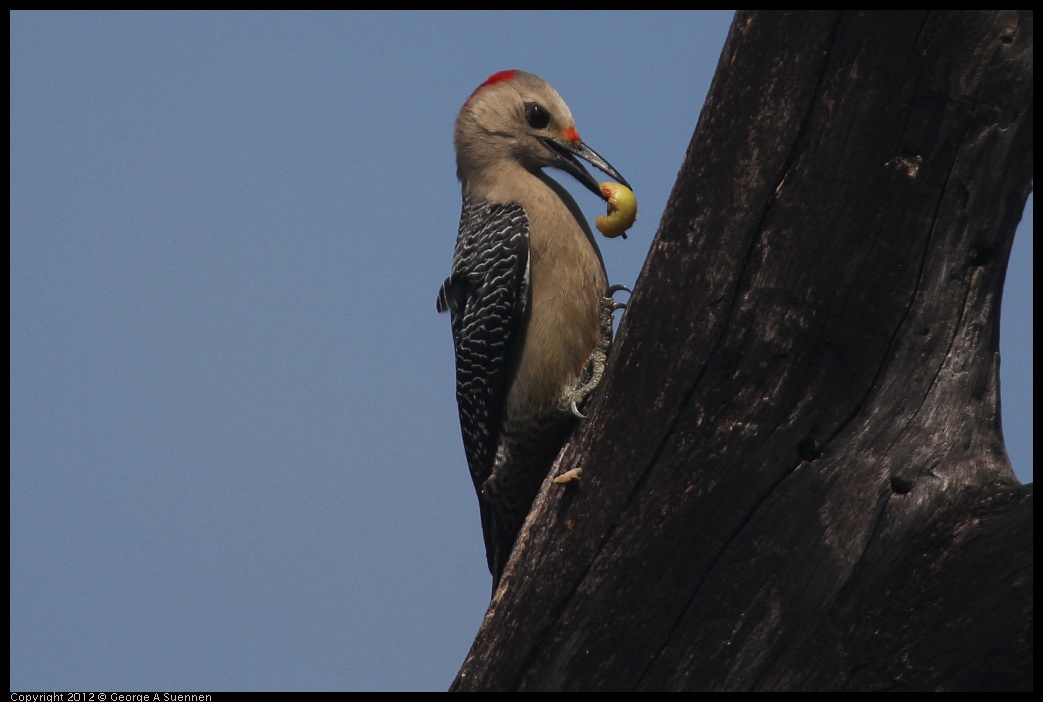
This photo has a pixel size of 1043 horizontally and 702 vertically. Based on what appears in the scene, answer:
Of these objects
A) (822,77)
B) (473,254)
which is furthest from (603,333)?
(822,77)

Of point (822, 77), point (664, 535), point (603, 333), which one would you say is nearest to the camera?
point (822, 77)

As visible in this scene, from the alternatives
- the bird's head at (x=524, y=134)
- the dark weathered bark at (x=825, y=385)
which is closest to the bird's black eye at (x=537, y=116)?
the bird's head at (x=524, y=134)

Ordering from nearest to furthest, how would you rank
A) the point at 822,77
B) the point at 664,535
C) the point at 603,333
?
the point at 822,77 → the point at 664,535 → the point at 603,333

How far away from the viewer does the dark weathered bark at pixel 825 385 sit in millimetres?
4137

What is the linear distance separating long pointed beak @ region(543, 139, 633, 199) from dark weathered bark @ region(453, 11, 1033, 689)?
2.13 m

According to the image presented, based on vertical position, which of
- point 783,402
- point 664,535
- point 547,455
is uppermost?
point 783,402

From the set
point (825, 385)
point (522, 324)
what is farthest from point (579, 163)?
point (825, 385)

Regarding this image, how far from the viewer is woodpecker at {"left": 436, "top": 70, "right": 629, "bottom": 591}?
601cm

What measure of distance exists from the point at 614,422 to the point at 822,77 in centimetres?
172

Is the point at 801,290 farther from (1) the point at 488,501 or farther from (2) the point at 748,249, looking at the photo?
(1) the point at 488,501

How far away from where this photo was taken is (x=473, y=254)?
643 centimetres

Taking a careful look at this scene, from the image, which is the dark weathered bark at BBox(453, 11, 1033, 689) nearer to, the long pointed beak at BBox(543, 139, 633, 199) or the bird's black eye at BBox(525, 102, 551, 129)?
the long pointed beak at BBox(543, 139, 633, 199)

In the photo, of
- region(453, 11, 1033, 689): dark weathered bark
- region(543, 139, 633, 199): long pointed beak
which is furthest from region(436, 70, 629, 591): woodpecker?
→ region(453, 11, 1033, 689): dark weathered bark

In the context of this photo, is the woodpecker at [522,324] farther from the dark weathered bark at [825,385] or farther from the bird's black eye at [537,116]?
the dark weathered bark at [825,385]
